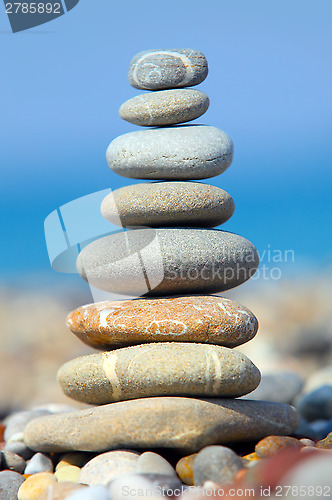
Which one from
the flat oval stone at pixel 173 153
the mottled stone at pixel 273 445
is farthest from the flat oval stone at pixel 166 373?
the flat oval stone at pixel 173 153

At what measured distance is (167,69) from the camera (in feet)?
18.6

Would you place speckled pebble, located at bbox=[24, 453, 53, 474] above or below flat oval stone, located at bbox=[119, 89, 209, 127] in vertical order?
below

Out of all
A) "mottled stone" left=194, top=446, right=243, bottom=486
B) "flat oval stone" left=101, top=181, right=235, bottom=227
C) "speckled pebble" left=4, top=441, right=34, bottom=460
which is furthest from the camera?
"speckled pebble" left=4, top=441, right=34, bottom=460

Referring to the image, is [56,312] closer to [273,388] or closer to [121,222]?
[273,388]

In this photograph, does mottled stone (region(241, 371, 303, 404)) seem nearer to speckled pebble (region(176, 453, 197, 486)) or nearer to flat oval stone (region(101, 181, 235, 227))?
flat oval stone (region(101, 181, 235, 227))

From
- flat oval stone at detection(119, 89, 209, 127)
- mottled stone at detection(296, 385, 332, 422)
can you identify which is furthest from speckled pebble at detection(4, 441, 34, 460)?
mottled stone at detection(296, 385, 332, 422)

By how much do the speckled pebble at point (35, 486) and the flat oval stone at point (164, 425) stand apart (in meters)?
0.43

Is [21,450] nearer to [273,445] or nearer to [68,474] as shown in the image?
[68,474]

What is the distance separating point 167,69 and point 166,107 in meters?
0.45

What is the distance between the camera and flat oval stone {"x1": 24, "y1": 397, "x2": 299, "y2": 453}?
177 inches

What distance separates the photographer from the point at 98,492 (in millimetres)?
3402

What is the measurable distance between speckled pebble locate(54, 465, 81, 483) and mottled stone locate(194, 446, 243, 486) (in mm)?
1420

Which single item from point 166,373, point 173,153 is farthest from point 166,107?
point 166,373

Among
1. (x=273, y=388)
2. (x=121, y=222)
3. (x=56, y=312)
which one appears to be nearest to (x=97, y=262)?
(x=121, y=222)
